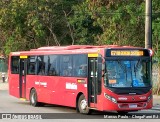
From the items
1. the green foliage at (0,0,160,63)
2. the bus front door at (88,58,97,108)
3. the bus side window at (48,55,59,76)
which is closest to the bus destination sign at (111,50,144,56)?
the bus front door at (88,58,97,108)

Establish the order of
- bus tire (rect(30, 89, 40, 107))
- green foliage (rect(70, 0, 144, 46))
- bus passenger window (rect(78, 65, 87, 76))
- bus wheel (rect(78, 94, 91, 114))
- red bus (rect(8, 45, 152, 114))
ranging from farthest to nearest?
green foliage (rect(70, 0, 144, 46)) → bus tire (rect(30, 89, 40, 107)) → bus passenger window (rect(78, 65, 87, 76)) → bus wheel (rect(78, 94, 91, 114)) → red bus (rect(8, 45, 152, 114))

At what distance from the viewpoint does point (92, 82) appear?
18.3 m

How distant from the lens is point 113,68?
58.0 ft

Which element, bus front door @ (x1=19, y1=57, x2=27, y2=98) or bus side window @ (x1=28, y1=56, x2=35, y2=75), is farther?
bus front door @ (x1=19, y1=57, x2=27, y2=98)

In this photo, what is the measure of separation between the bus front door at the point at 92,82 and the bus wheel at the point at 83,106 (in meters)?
0.36

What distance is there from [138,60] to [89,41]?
75.6ft

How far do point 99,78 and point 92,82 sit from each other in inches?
23.5

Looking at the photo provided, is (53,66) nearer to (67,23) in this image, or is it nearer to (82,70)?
(82,70)

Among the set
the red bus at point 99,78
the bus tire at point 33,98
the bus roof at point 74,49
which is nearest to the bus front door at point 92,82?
the red bus at point 99,78

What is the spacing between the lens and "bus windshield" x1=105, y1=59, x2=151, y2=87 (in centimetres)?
1755

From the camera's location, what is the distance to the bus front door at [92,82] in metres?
18.0

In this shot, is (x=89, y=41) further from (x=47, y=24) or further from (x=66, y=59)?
(x=66, y=59)

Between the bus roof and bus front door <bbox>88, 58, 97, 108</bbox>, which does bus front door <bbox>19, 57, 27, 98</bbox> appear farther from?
bus front door <bbox>88, 58, 97, 108</bbox>

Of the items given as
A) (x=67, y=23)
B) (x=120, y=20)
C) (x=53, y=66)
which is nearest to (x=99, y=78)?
(x=53, y=66)
